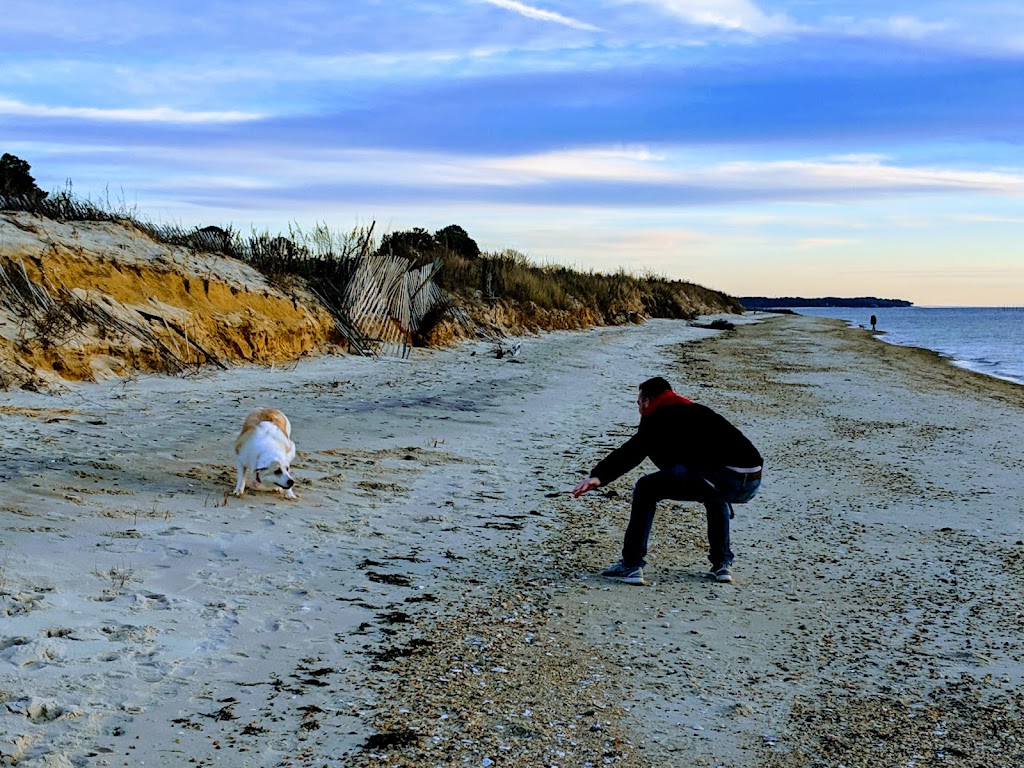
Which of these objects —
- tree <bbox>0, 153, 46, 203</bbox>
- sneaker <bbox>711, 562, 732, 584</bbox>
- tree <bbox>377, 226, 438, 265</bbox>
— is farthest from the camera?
tree <bbox>377, 226, 438, 265</bbox>

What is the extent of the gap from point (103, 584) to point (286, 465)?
76.7 inches

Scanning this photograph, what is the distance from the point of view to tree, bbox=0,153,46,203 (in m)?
13.6

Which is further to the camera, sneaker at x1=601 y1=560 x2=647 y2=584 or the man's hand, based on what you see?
sneaker at x1=601 y1=560 x2=647 y2=584

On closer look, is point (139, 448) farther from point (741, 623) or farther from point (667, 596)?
point (741, 623)

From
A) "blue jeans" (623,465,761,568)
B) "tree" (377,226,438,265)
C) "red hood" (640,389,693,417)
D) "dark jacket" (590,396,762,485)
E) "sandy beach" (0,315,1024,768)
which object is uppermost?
"tree" (377,226,438,265)

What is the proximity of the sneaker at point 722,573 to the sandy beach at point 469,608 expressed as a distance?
6 cm

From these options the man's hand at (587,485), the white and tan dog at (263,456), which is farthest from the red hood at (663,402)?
the white and tan dog at (263,456)

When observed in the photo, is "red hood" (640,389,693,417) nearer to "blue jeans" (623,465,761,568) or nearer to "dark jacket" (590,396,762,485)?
"dark jacket" (590,396,762,485)

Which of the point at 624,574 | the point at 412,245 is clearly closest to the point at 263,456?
the point at 624,574

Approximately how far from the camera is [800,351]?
88.1 feet

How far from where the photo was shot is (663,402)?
17.5 feet

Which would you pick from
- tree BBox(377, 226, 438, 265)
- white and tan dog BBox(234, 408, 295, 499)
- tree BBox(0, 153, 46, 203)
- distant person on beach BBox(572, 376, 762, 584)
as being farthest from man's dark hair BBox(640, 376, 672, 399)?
tree BBox(377, 226, 438, 265)

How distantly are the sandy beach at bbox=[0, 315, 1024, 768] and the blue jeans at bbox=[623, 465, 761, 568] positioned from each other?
8.5 inches

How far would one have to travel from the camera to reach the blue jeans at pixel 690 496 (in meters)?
5.32
